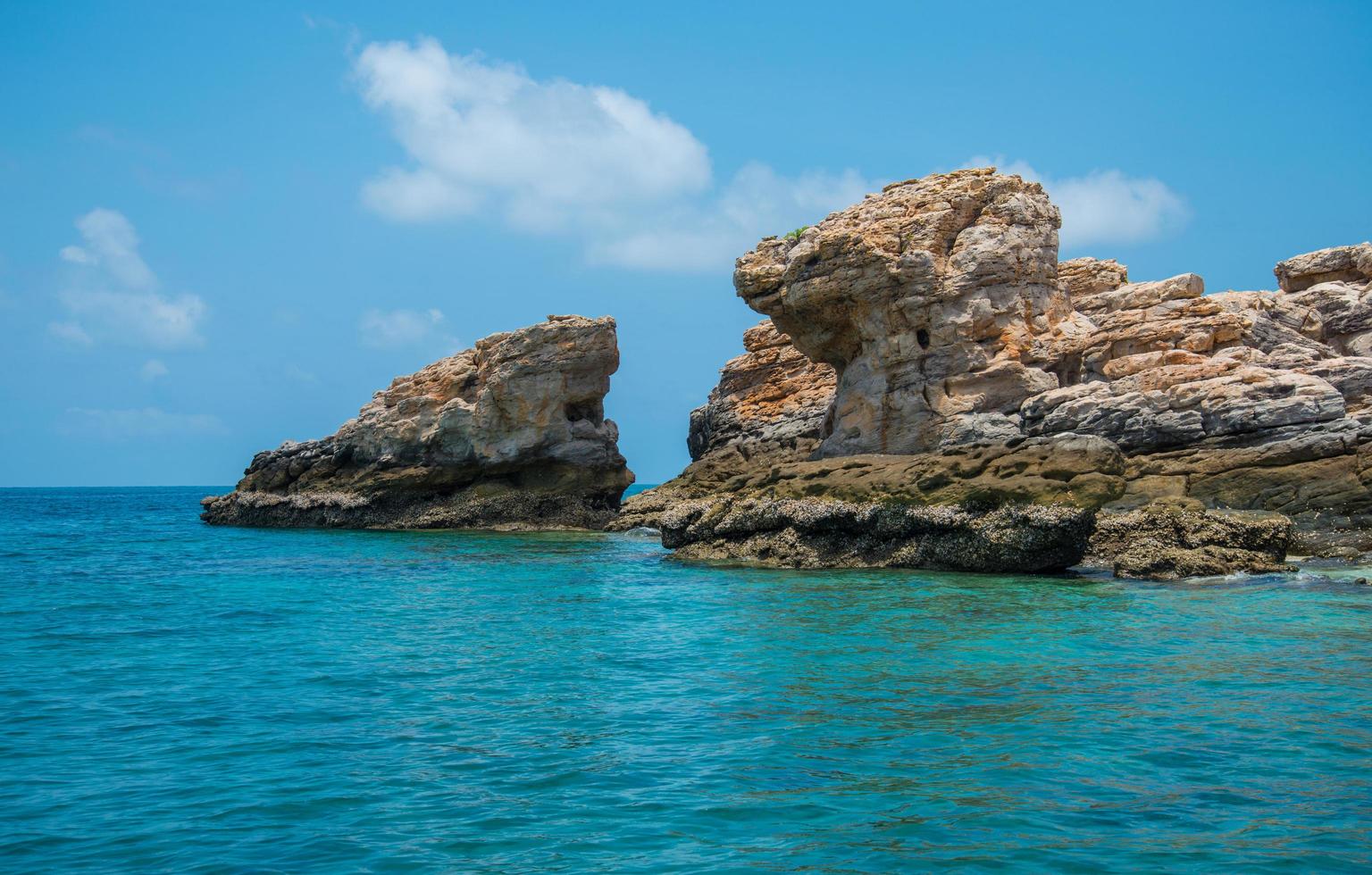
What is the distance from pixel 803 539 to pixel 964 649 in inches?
487

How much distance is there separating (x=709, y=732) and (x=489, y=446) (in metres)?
38.4

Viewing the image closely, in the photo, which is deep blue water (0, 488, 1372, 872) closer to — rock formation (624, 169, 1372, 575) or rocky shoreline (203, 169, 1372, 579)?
rocky shoreline (203, 169, 1372, 579)

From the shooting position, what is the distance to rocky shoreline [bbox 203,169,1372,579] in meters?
24.6

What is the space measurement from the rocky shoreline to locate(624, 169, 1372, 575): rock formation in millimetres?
84

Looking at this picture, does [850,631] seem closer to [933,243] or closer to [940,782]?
[940,782]

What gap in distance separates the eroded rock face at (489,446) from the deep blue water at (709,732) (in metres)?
26.3

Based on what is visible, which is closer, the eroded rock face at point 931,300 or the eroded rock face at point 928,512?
the eroded rock face at point 928,512

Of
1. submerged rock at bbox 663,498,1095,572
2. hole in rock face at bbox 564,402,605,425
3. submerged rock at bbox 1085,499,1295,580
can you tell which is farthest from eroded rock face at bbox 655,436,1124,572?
hole in rock face at bbox 564,402,605,425

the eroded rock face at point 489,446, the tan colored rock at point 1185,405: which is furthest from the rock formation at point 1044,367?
the eroded rock face at point 489,446

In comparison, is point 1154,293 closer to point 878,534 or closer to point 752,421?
point 878,534

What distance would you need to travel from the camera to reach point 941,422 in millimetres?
37281

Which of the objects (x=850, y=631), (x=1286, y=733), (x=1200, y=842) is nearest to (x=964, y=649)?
(x=850, y=631)

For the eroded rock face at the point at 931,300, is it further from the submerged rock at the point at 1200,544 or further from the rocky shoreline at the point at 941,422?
the submerged rock at the point at 1200,544

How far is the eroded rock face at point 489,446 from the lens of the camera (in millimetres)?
47875
